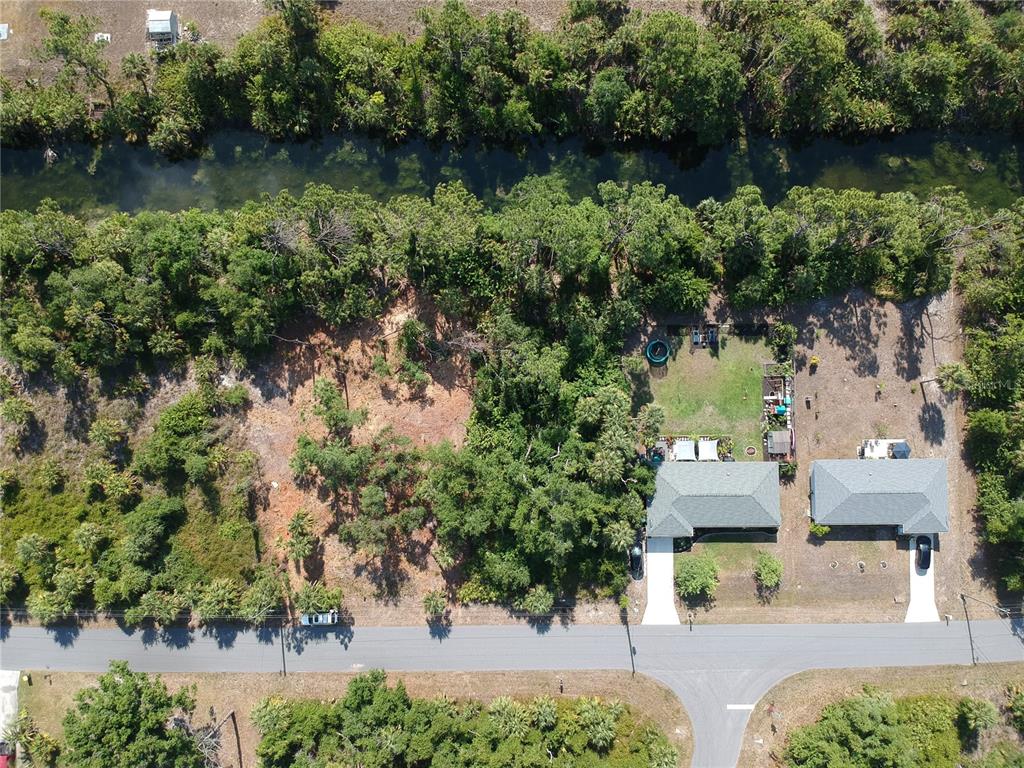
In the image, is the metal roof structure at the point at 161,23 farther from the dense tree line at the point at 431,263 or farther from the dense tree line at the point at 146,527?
the dense tree line at the point at 146,527

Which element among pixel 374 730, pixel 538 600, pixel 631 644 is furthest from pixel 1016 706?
pixel 374 730

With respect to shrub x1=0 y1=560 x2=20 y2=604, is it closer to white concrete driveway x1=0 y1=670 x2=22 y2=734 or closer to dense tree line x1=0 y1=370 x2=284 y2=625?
dense tree line x1=0 y1=370 x2=284 y2=625

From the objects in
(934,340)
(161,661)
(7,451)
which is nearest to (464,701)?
(161,661)

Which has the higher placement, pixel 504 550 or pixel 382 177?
pixel 382 177

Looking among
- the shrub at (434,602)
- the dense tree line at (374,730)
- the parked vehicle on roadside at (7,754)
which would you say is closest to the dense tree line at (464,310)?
the shrub at (434,602)

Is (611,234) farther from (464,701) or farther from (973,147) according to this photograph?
(464,701)

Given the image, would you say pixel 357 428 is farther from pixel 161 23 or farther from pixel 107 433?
pixel 161 23
